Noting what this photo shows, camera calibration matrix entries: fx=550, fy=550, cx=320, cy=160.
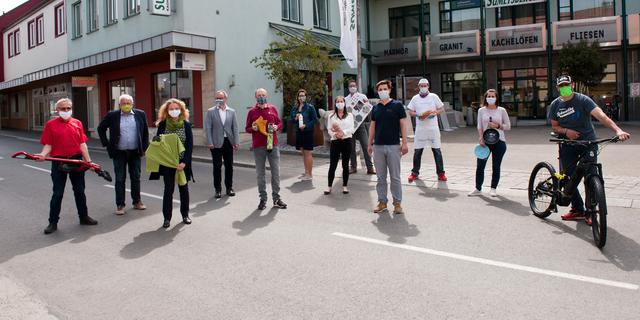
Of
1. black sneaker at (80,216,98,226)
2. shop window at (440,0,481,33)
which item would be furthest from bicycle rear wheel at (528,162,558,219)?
shop window at (440,0,481,33)

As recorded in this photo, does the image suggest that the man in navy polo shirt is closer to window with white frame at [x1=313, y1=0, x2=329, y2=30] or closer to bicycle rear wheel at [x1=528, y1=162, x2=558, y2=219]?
bicycle rear wheel at [x1=528, y1=162, x2=558, y2=219]

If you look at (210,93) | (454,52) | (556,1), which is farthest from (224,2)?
(556,1)

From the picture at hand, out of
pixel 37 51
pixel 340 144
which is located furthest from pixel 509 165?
pixel 37 51

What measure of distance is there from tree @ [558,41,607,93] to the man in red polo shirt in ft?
72.9

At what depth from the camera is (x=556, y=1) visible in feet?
92.1

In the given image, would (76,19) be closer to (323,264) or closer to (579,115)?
(323,264)

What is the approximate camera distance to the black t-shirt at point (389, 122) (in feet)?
24.7

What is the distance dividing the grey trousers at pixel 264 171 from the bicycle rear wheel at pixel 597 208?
13.9 ft

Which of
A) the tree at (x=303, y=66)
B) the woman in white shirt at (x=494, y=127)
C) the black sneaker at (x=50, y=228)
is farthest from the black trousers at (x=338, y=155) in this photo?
the tree at (x=303, y=66)

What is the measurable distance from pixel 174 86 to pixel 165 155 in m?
14.6

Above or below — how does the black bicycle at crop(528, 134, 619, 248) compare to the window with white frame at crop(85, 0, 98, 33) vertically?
below

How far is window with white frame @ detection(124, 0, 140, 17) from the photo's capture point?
21172mm

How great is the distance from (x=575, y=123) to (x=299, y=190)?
489cm

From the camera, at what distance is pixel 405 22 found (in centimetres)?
3142
